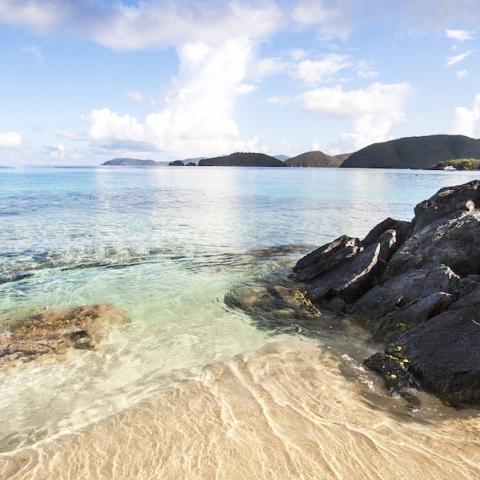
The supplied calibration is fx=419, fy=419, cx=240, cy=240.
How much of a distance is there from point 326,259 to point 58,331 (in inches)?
428

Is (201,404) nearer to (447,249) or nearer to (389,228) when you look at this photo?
(447,249)

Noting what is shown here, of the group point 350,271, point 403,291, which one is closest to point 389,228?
point 350,271

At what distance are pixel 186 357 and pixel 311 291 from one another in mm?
6737

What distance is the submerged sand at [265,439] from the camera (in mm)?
6430

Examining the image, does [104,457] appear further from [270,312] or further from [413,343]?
[270,312]

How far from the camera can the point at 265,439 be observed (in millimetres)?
7145

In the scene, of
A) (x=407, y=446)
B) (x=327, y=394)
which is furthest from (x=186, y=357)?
(x=407, y=446)

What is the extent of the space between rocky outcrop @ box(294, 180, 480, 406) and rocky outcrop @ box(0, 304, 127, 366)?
7141 mm

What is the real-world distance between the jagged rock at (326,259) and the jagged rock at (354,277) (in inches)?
10.2

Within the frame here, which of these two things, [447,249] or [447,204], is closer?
[447,249]

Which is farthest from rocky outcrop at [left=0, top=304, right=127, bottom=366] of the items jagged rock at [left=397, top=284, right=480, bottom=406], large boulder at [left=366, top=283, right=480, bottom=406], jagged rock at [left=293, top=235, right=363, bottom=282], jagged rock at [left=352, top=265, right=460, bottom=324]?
jagged rock at [left=397, top=284, right=480, bottom=406]

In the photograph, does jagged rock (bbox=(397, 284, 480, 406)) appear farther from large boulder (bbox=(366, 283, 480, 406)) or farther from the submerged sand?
the submerged sand

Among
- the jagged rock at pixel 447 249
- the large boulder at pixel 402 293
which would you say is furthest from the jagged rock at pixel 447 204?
the large boulder at pixel 402 293

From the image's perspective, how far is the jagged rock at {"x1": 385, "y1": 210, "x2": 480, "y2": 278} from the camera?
14.5 meters
